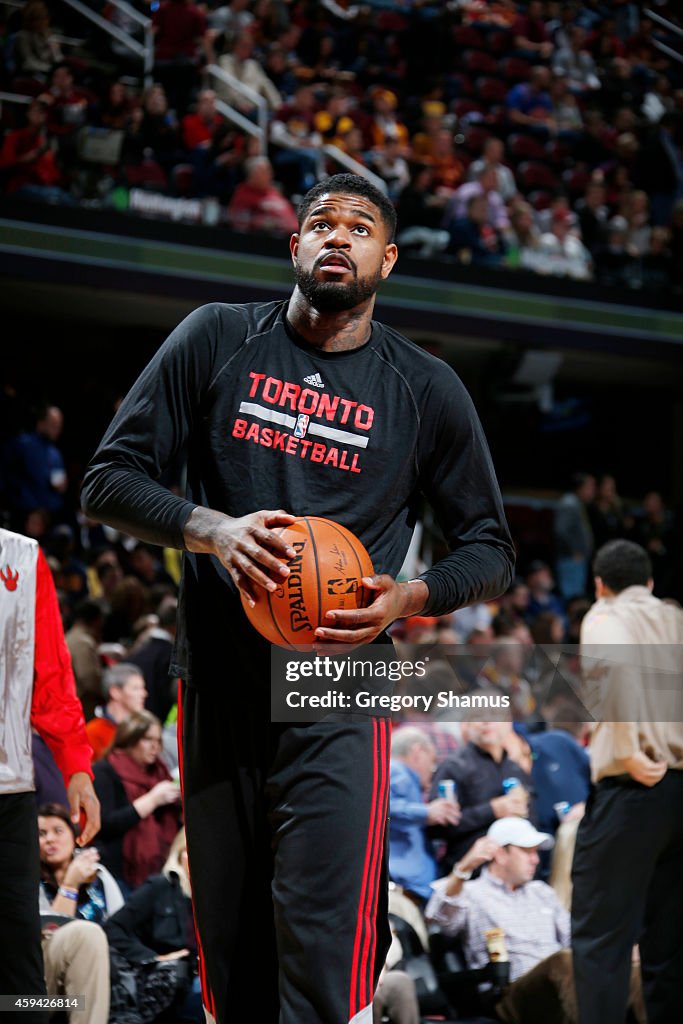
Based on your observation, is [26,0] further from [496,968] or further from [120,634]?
[496,968]

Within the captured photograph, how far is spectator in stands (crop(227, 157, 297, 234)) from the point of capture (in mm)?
11578

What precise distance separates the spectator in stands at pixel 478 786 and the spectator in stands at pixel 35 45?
670 centimetres

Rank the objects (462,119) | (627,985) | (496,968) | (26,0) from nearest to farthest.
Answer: (627,985)
(496,968)
(26,0)
(462,119)

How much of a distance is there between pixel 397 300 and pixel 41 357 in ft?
12.6

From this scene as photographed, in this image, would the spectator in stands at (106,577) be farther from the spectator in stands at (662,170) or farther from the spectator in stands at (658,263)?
the spectator in stands at (662,170)

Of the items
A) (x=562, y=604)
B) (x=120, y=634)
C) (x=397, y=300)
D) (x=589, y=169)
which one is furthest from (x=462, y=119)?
(x=120, y=634)

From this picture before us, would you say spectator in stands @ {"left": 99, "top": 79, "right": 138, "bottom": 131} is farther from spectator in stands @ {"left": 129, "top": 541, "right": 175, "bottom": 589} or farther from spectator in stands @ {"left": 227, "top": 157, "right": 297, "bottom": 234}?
spectator in stands @ {"left": 129, "top": 541, "right": 175, "bottom": 589}

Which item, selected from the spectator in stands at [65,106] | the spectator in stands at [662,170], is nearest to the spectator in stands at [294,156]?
the spectator in stands at [65,106]

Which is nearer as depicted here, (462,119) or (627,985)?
(627,985)

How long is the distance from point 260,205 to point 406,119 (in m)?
2.98

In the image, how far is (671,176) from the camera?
46.9 ft

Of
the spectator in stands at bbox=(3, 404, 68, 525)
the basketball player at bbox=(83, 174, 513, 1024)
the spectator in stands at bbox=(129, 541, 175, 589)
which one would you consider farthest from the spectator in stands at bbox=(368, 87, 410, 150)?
the basketball player at bbox=(83, 174, 513, 1024)

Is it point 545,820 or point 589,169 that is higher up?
point 589,169

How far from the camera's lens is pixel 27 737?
336cm
